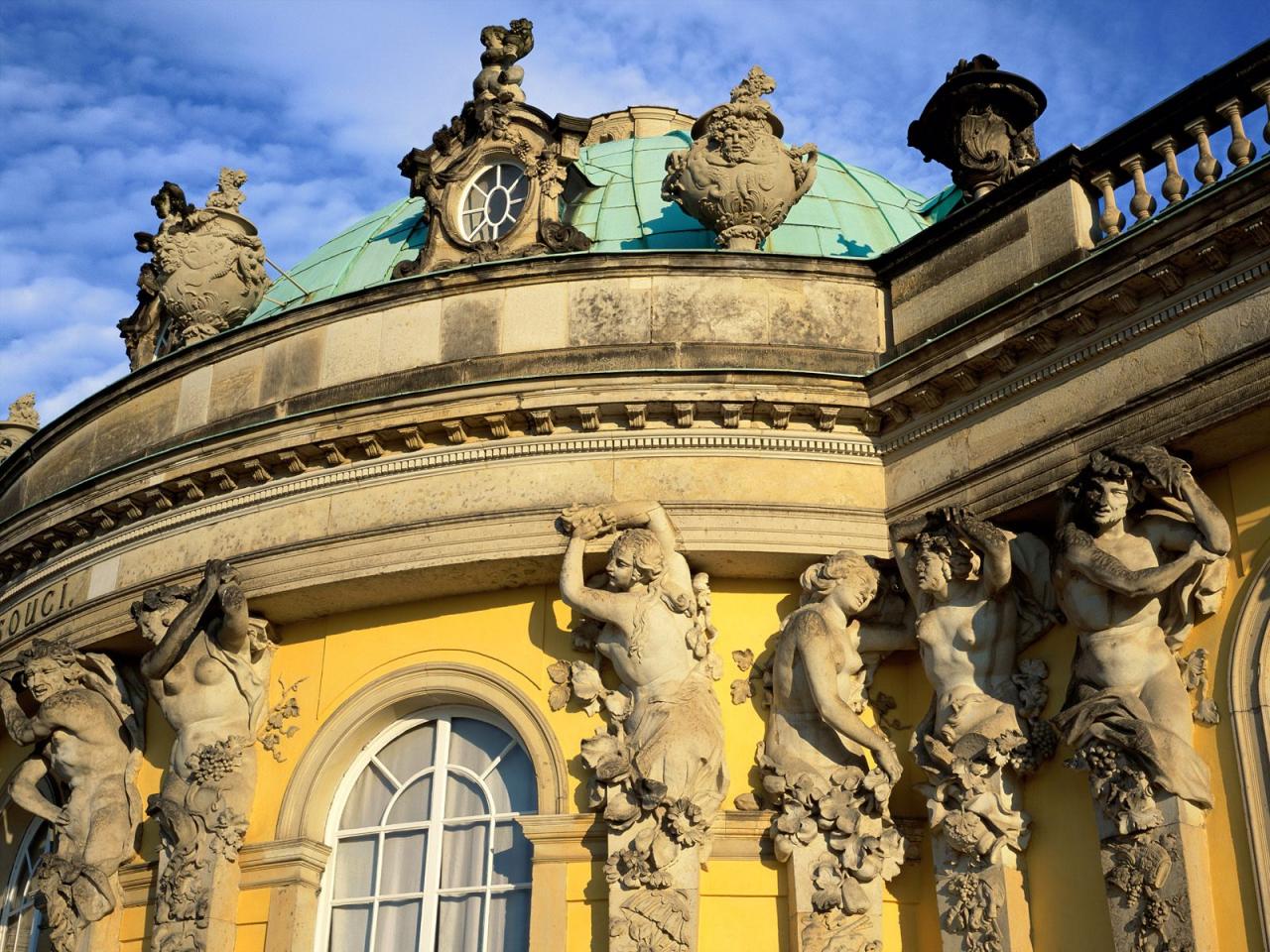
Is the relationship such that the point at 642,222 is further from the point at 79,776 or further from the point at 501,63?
the point at 79,776

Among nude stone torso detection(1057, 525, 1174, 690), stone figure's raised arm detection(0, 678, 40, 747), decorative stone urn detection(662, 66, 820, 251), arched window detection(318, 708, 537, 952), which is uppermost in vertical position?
decorative stone urn detection(662, 66, 820, 251)

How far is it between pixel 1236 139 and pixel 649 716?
19.2ft

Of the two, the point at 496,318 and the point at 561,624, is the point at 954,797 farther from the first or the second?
the point at 496,318

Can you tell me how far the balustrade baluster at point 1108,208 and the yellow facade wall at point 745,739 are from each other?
2042 millimetres

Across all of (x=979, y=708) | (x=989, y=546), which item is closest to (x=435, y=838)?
(x=979, y=708)

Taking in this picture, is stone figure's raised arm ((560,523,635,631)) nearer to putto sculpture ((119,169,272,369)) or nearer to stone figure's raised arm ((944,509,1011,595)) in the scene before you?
stone figure's raised arm ((944,509,1011,595))

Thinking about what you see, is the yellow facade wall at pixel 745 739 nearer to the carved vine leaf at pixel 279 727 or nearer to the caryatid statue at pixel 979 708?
the carved vine leaf at pixel 279 727

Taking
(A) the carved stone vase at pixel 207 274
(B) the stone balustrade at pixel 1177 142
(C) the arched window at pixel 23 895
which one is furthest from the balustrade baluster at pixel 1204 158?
(C) the arched window at pixel 23 895

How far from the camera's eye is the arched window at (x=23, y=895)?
52.9 ft

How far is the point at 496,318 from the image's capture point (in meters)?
14.4

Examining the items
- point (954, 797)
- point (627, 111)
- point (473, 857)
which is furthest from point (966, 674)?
point (627, 111)

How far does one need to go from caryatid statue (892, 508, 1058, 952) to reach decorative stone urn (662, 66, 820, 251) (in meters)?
3.46

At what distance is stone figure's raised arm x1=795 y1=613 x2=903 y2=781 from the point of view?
12.4 metres

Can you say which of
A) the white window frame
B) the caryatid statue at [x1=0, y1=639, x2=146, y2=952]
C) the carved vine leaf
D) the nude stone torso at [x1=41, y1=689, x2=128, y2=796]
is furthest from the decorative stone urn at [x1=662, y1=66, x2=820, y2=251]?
the nude stone torso at [x1=41, y1=689, x2=128, y2=796]
